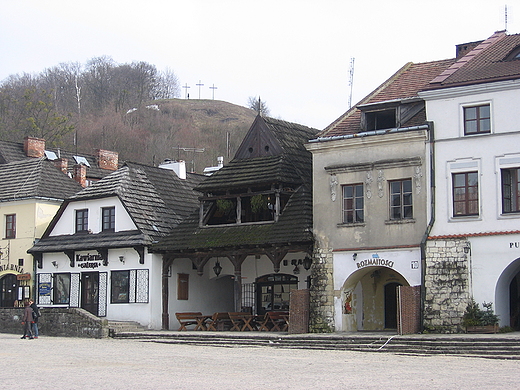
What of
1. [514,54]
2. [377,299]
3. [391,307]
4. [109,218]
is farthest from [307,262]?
[514,54]

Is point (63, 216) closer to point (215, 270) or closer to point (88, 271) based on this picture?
point (88, 271)

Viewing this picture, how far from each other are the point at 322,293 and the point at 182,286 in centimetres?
762

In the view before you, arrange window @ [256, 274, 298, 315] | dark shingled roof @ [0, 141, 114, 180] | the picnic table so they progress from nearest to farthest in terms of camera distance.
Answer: the picnic table, window @ [256, 274, 298, 315], dark shingled roof @ [0, 141, 114, 180]

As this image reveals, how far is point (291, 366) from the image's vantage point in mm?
19141

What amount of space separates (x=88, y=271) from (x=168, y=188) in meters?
5.12

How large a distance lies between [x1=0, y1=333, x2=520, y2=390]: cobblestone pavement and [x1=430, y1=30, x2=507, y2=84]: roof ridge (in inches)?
356

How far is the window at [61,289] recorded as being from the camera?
3491cm

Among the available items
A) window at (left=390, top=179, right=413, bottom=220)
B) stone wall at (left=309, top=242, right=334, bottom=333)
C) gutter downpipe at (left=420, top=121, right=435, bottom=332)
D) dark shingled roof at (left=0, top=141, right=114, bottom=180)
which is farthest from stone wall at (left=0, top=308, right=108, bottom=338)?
dark shingled roof at (left=0, top=141, right=114, bottom=180)

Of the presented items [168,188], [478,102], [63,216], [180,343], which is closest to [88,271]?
[63,216]

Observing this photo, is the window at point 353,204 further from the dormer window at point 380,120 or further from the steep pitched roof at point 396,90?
the dormer window at point 380,120

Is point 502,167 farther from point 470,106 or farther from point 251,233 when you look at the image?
point 251,233

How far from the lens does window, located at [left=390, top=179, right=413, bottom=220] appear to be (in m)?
26.9

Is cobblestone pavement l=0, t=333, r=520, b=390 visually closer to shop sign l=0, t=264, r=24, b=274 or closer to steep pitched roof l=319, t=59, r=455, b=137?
steep pitched roof l=319, t=59, r=455, b=137

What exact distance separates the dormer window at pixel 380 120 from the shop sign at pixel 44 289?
15.0m
